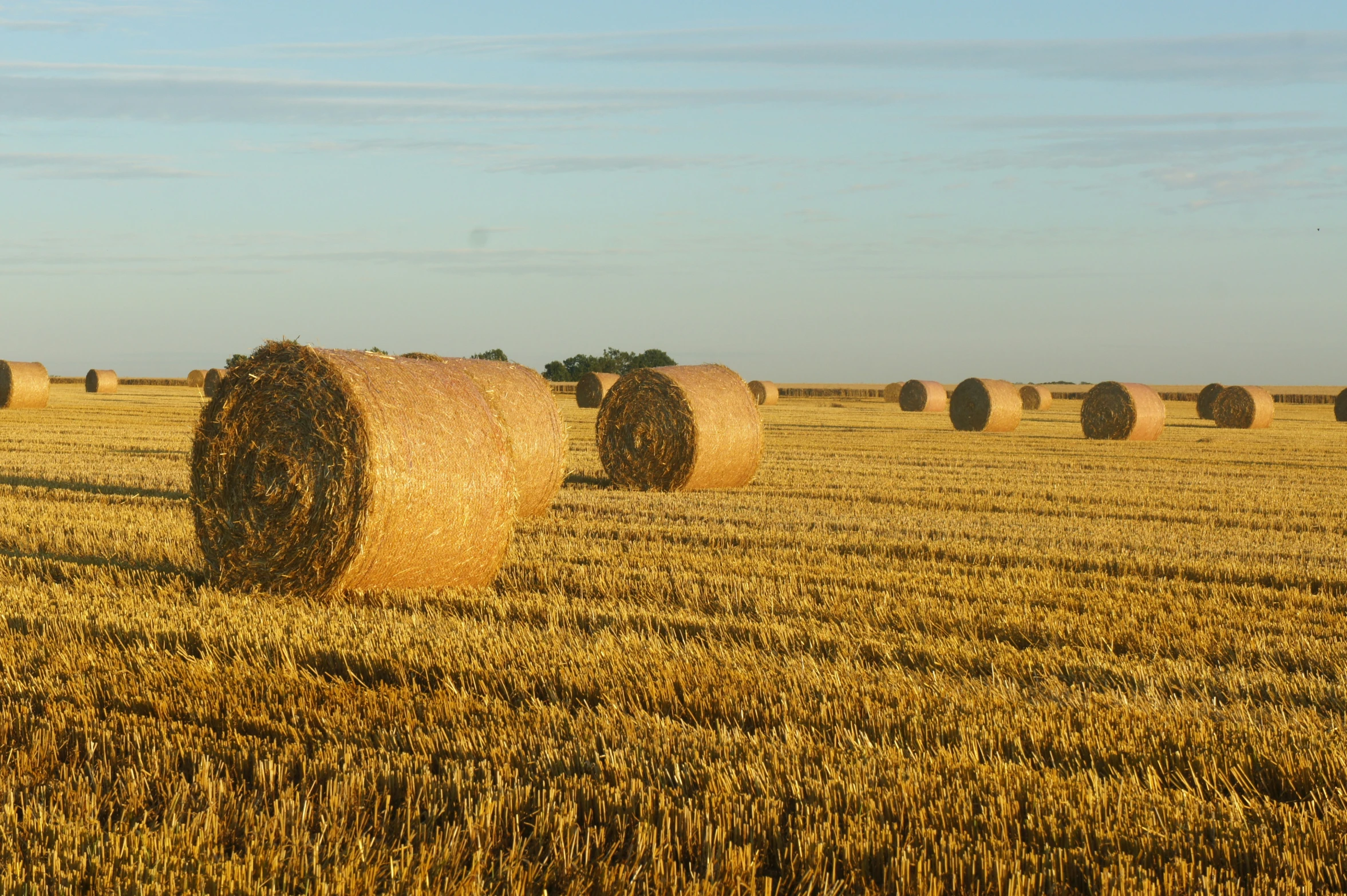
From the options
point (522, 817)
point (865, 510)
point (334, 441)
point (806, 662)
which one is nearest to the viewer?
point (522, 817)

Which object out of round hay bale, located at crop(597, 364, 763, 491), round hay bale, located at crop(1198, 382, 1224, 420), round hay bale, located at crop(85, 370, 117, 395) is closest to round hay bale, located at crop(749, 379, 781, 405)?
round hay bale, located at crop(1198, 382, 1224, 420)

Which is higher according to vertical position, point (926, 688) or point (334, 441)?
point (334, 441)

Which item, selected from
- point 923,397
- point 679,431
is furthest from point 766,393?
point 679,431

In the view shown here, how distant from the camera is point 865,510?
1227 centimetres

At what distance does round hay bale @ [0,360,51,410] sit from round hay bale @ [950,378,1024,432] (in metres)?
23.4

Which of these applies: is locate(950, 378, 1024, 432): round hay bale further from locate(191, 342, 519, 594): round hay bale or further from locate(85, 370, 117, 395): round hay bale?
locate(85, 370, 117, 395): round hay bale

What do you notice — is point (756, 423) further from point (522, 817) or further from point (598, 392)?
point (598, 392)

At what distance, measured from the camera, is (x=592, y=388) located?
40094mm

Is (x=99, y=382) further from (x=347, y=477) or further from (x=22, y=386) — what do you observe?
(x=347, y=477)

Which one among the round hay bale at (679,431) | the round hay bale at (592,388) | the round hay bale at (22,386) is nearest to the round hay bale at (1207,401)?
the round hay bale at (592,388)

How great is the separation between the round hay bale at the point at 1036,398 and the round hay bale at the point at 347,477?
4367 centimetres

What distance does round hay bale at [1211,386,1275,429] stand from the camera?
3375 cm

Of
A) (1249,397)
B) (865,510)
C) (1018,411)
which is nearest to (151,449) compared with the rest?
(865,510)

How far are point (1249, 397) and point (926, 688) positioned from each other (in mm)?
32159
